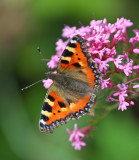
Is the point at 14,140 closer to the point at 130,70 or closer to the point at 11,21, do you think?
the point at 11,21

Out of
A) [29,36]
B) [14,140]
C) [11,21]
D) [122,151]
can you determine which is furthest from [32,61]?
[122,151]

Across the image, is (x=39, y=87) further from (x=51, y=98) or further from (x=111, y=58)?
(x=111, y=58)

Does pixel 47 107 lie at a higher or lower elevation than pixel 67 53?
lower

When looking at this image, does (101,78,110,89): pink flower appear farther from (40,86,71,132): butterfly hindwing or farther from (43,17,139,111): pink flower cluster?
(40,86,71,132): butterfly hindwing

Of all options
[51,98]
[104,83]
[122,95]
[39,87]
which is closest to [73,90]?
[51,98]

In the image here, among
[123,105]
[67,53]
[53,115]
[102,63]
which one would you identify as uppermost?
[67,53]

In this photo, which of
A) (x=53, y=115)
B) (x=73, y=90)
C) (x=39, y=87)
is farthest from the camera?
(x=39, y=87)

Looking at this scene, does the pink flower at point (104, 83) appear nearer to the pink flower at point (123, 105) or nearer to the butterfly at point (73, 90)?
the butterfly at point (73, 90)

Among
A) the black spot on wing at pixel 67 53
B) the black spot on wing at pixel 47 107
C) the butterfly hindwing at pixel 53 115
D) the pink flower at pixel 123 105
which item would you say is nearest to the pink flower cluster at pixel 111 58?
the pink flower at pixel 123 105

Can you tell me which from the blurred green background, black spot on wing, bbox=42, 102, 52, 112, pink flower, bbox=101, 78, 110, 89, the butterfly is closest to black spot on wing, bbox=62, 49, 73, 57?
the butterfly
